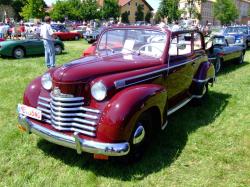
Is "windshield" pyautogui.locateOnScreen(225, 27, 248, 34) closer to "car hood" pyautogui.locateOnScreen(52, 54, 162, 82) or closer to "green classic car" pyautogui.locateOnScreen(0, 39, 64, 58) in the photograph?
Answer: "green classic car" pyautogui.locateOnScreen(0, 39, 64, 58)

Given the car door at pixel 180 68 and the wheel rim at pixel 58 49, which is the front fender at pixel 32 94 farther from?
the wheel rim at pixel 58 49

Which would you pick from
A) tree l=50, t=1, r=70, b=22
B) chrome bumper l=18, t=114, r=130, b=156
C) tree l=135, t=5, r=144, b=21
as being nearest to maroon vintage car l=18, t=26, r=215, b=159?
chrome bumper l=18, t=114, r=130, b=156

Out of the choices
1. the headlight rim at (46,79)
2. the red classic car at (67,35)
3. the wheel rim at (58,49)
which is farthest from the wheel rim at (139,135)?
the red classic car at (67,35)

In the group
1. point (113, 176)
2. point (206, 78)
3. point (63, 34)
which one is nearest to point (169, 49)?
point (206, 78)

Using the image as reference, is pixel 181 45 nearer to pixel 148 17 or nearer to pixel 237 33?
pixel 237 33

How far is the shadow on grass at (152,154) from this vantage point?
4.22 metres

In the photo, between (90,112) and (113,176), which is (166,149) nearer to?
(113,176)

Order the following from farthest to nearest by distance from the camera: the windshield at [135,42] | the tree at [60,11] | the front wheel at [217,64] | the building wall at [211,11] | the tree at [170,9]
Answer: the building wall at [211,11], the tree at [60,11], the tree at [170,9], the front wheel at [217,64], the windshield at [135,42]

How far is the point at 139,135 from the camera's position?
13.8 feet

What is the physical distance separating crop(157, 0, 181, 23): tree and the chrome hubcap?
47925 mm

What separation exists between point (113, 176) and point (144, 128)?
726mm

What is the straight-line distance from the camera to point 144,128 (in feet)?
14.4

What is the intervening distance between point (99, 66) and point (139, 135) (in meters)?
1.04

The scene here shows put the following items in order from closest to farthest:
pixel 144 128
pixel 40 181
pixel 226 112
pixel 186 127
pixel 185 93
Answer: pixel 40 181 < pixel 144 128 < pixel 186 127 < pixel 185 93 < pixel 226 112
